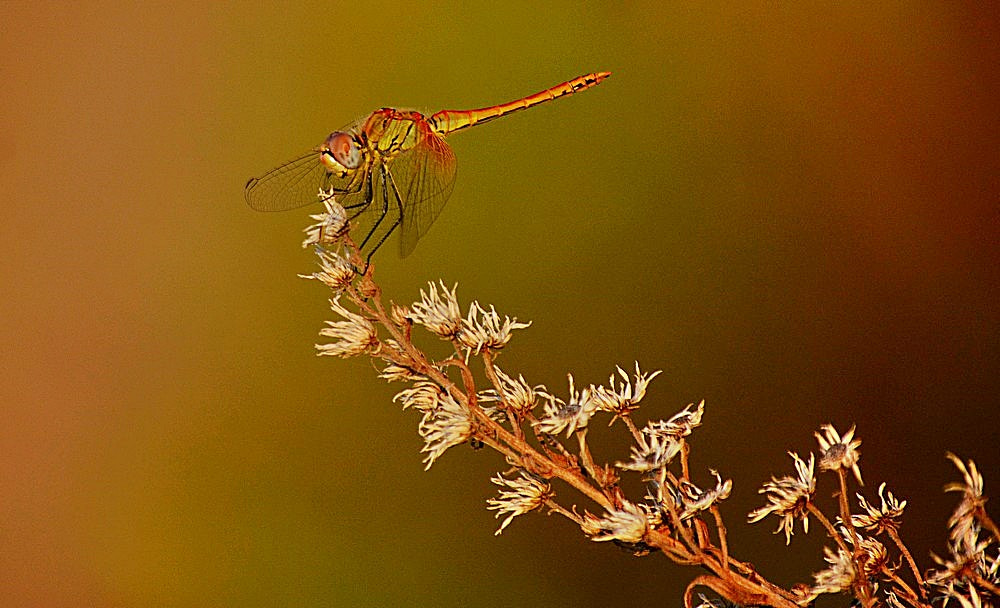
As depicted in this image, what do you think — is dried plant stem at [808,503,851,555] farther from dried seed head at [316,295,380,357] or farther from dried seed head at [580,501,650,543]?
dried seed head at [316,295,380,357]

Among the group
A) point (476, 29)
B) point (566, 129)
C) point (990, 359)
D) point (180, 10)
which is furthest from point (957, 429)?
point (180, 10)

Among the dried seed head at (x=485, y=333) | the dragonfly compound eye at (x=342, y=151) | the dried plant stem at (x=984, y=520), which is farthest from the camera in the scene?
the dragonfly compound eye at (x=342, y=151)

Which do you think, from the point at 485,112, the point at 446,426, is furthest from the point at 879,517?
the point at 485,112

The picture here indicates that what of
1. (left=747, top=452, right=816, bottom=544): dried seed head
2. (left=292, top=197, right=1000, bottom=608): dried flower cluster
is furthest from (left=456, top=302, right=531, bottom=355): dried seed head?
(left=747, top=452, right=816, bottom=544): dried seed head

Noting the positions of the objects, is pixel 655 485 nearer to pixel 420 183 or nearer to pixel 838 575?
pixel 838 575

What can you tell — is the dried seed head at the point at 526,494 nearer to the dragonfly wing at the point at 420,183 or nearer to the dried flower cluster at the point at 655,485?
the dried flower cluster at the point at 655,485

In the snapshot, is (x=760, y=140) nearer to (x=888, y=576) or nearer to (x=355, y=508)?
(x=355, y=508)

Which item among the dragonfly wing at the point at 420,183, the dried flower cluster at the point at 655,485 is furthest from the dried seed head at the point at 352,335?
the dragonfly wing at the point at 420,183

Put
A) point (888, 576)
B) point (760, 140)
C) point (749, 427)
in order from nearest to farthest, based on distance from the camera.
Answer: point (888, 576), point (749, 427), point (760, 140)
